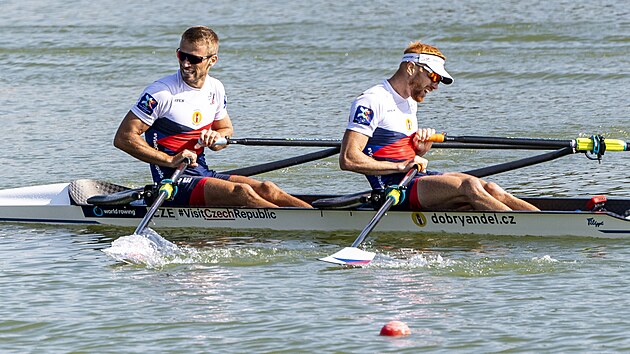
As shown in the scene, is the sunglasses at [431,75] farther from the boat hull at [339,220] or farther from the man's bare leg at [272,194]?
the man's bare leg at [272,194]

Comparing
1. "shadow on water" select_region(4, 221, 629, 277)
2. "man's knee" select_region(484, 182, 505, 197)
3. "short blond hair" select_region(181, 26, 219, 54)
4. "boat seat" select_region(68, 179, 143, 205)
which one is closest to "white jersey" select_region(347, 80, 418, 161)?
"man's knee" select_region(484, 182, 505, 197)

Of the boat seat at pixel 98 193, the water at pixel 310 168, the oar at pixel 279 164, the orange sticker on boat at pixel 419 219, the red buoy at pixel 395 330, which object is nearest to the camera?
the red buoy at pixel 395 330

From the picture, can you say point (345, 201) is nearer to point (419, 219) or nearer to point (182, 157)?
point (419, 219)

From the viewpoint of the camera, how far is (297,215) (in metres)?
10.5

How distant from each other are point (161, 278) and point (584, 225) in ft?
10.8

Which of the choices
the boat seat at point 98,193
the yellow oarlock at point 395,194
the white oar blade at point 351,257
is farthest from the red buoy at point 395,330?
the boat seat at point 98,193

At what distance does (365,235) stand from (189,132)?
186 centimetres

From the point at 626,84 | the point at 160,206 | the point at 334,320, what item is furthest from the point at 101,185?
the point at 626,84

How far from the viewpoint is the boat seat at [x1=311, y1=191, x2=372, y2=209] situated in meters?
10.1

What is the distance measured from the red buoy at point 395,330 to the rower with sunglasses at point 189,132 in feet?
9.68

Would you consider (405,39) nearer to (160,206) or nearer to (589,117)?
(589,117)

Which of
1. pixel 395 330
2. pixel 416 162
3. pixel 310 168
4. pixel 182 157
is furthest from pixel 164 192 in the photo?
pixel 310 168

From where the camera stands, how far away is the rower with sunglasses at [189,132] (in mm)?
10391

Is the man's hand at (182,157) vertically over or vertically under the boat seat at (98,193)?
over
